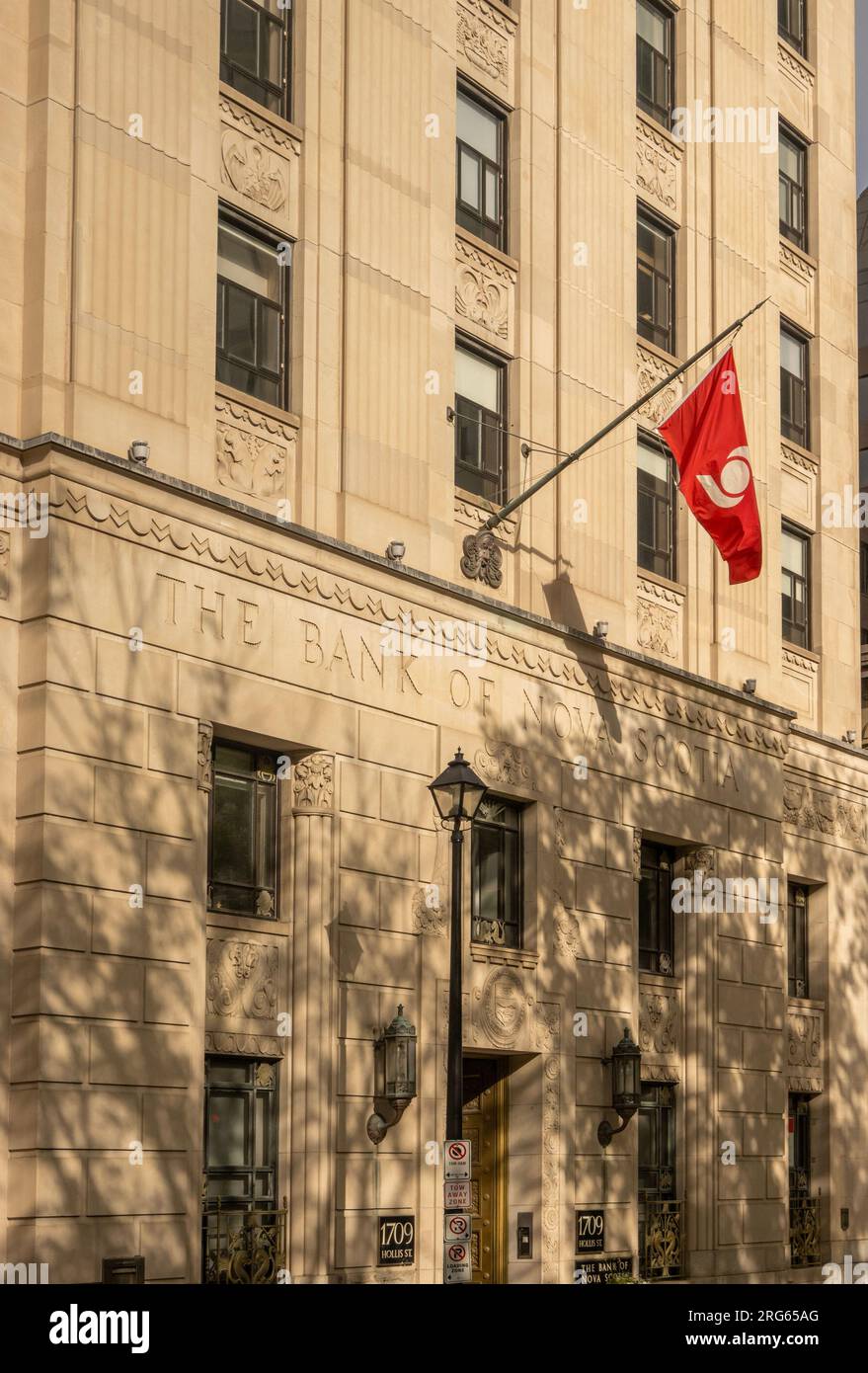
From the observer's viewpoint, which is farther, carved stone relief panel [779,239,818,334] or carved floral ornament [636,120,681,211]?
carved stone relief panel [779,239,818,334]

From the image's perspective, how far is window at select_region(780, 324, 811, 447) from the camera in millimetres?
34031

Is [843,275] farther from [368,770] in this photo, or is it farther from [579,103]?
[368,770]

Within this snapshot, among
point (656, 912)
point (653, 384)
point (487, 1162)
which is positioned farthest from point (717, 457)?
point (487, 1162)

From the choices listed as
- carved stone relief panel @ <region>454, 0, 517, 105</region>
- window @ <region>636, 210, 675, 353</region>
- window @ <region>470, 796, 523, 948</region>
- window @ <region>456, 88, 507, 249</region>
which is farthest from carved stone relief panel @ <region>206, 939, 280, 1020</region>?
window @ <region>636, 210, 675, 353</region>

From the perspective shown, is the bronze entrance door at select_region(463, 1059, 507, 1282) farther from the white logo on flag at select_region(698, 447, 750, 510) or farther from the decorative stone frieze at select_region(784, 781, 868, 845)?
the decorative stone frieze at select_region(784, 781, 868, 845)

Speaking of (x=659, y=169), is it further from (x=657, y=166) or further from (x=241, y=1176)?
(x=241, y=1176)

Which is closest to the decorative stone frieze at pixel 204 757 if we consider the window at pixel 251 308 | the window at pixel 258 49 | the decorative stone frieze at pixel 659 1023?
the window at pixel 251 308

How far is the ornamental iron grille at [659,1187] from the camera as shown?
87.8 ft

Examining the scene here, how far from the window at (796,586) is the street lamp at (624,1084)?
32.0 ft

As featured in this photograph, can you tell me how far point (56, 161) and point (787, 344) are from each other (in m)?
17.7

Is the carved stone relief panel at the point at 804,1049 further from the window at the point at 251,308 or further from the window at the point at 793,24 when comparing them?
the window at the point at 793,24

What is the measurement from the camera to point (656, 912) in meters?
28.3

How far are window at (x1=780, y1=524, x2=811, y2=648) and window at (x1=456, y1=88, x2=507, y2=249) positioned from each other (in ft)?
30.7

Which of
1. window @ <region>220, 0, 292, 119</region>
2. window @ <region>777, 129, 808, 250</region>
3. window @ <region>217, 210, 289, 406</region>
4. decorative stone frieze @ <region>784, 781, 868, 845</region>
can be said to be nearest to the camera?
window @ <region>217, 210, 289, 406</region>
